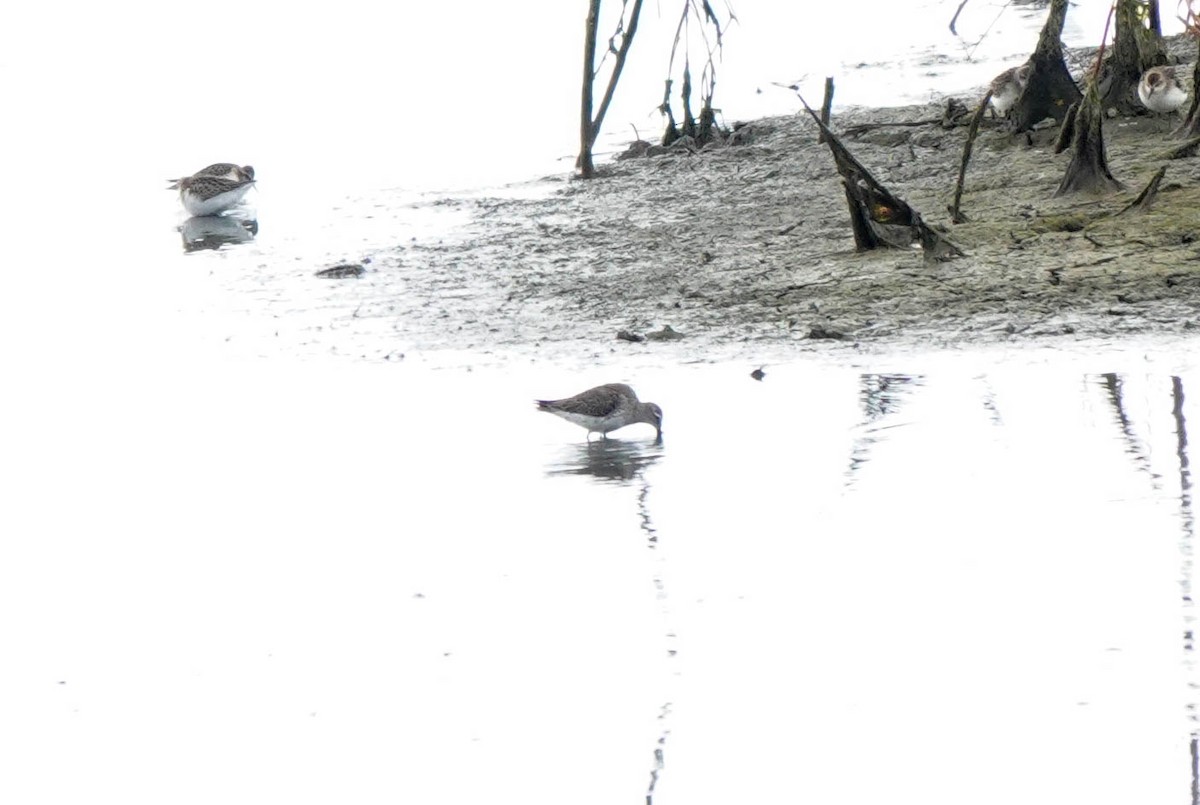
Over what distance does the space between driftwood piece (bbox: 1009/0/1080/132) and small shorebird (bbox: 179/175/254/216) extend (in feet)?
22.2

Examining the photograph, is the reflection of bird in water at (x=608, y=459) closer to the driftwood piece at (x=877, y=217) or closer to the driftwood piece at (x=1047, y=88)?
the driftwood piece at (x=877, y=217)

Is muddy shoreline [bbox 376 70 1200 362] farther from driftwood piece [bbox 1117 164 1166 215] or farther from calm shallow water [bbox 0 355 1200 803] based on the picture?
calm shallow water [bbox 0 355 1200 803]

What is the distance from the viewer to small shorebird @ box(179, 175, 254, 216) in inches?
675

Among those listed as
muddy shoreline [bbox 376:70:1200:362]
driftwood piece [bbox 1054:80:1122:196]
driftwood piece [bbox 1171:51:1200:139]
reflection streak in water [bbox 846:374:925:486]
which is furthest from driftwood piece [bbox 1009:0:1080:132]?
reflection streak in water [bbox 846:374:925:486]

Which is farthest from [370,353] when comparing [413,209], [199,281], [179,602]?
[413,209]

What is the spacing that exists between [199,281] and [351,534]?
6.92 metres

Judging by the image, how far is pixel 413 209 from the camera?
53.7ft

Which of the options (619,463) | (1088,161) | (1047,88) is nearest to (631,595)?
(619,463)

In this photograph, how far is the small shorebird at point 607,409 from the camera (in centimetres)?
872

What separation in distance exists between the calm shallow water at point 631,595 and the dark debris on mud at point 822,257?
957mm

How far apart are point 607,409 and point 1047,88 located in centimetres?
706

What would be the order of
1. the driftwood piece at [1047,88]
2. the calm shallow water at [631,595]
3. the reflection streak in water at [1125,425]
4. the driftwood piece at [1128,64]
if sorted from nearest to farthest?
the calm shallow water at [631,595]
the reflection streak in water at [1125,425]
the driftwood piece at [1047,88]
the driftwood piece at [1128,64]

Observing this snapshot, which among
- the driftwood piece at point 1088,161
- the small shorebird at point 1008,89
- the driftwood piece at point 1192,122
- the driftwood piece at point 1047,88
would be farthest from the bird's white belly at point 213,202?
the driftwood piece at point 1192,122

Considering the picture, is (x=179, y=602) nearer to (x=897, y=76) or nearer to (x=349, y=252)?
(x=349, y=252)
